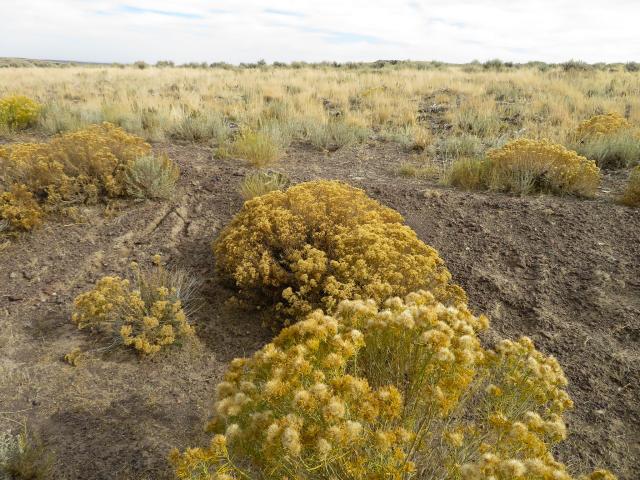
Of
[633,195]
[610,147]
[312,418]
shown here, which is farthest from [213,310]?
[610,147]

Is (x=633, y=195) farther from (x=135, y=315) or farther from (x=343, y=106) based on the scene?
(x=343, y=106)

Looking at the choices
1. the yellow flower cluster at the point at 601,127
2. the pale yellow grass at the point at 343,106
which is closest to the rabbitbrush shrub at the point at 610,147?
the yellow flower cluster at the point at 601,127

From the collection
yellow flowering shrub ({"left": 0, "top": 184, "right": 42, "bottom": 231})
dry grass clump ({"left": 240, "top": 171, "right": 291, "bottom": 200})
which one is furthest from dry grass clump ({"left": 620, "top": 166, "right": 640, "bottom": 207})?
yellow flowering shrub ({"left": 0, "top": 184, "right": 42, "bottom": 231})

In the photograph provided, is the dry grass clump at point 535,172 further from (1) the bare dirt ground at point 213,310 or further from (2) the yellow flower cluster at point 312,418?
(2) the yellow flower cluster at point 312,418

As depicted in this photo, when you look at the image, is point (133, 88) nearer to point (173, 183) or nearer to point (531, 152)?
Answer: point (173, 183)

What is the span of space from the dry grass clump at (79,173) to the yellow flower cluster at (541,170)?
4.21 metres

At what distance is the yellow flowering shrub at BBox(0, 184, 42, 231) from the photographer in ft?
16.2

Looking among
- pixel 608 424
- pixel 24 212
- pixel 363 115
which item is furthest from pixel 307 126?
pixel 608 424

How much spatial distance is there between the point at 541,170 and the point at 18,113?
937 cm

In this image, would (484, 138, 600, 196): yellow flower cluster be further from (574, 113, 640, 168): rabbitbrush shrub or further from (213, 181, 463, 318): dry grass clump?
(213, 181, 463, 318): dry grass clump

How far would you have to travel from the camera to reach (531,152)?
603 centimetres

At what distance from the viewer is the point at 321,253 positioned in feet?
12.3

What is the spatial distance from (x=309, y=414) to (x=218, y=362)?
1.96 m

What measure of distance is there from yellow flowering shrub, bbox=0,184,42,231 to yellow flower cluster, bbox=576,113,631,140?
8294 mm
